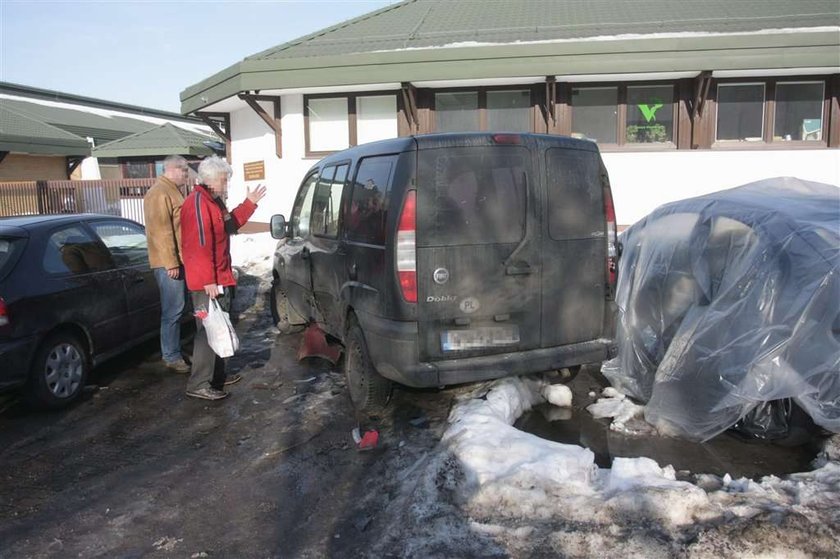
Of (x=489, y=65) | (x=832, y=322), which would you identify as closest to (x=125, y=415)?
(x=832, y=322)

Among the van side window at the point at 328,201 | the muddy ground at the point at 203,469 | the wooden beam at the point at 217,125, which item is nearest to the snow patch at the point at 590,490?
the muddy ground at the point at 203,469

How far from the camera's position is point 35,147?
22625mm

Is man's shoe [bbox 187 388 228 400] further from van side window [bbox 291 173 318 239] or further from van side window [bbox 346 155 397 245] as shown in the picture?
van side window [bbox 346 155 397 245]

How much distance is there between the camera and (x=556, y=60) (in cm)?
1110

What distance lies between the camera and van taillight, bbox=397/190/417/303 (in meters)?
4.14

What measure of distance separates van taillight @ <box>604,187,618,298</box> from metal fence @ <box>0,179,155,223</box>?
632 inches

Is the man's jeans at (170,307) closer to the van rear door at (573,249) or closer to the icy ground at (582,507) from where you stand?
the icy ground at (582,507)

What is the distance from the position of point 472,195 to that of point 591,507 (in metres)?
2.04

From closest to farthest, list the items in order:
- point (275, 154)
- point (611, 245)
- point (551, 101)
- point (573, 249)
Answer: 1. point (573, 249)
2. point (611, 245)
3. point (551, 101)
4. point (275, 154)

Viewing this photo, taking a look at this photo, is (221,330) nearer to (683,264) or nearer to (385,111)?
(683,264)

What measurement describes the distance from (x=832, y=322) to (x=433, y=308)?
229 centimetres

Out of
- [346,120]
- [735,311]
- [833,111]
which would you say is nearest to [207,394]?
[735,311]

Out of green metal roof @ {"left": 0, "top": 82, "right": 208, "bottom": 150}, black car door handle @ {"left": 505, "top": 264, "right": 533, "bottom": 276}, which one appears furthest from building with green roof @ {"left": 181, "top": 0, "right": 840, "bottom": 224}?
green metal roof @ {"left": 0, "top": 82, "right": 208, "bottom": 150}

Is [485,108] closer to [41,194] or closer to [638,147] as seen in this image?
[638,147]
